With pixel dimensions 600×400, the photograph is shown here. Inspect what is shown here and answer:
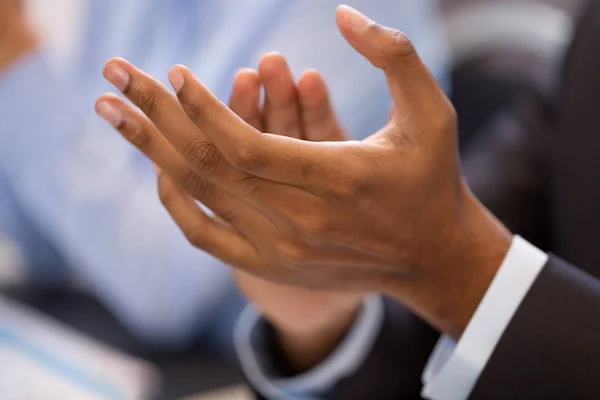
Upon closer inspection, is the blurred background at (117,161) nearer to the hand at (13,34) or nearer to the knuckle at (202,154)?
the hand at (13,34)

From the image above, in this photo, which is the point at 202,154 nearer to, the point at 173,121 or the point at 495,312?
the point at 173,121

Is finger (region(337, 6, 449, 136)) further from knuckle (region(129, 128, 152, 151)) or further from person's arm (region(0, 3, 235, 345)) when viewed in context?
person's arm (region(0, 3, 235, 345))

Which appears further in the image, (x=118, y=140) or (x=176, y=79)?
(x=118, y=140)

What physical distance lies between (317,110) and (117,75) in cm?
13

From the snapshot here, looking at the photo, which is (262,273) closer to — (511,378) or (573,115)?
(511,378)

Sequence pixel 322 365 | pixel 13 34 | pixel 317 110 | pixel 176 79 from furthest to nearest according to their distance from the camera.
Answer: pixel 13 34 < pixel 322 365 < pixel 317 110 < pixel 176 79

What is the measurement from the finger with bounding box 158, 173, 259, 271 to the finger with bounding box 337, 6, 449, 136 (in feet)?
0.39

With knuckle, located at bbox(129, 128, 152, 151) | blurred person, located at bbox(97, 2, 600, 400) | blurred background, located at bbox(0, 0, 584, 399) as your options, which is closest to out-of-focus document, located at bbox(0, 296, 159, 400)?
blurred background, located at bbox(0, 0, 584, 399)

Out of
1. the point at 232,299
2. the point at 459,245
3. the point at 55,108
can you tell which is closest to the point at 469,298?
the point at 459,245

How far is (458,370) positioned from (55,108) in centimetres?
55

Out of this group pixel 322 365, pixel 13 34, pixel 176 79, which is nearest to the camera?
pixel 176 79

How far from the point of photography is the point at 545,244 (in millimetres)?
626

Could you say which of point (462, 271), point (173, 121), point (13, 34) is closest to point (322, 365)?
point (462, 271)

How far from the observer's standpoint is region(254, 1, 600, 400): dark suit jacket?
1.20 ft
